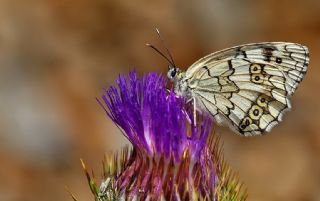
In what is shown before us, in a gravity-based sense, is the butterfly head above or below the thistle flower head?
above

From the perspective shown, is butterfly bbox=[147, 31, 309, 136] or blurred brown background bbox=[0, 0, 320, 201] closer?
butterfly bbox=[147, 31, 309, 136]

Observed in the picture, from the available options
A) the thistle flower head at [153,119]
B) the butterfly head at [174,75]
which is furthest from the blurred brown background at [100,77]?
the thistle flower head at [153,119]

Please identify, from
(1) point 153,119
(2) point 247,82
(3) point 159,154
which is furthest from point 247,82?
(3) point 159,154

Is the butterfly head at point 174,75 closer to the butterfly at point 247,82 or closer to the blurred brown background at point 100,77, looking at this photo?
the butterfly at point 247,82

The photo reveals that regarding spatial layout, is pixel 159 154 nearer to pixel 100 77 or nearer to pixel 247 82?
pixel 247 82

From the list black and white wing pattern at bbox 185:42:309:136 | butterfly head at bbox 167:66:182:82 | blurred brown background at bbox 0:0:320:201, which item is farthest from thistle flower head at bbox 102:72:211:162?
blurred brown background at bbox 0:0:320:201

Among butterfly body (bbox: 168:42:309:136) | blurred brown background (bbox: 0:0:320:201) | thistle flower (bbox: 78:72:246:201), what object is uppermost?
blurred brown background (bbox: 0:0:320:201)

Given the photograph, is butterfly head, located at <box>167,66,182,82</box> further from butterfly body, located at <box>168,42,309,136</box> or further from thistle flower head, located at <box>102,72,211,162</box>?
thistle flower head, located at <box>102,72,211,162</box>
